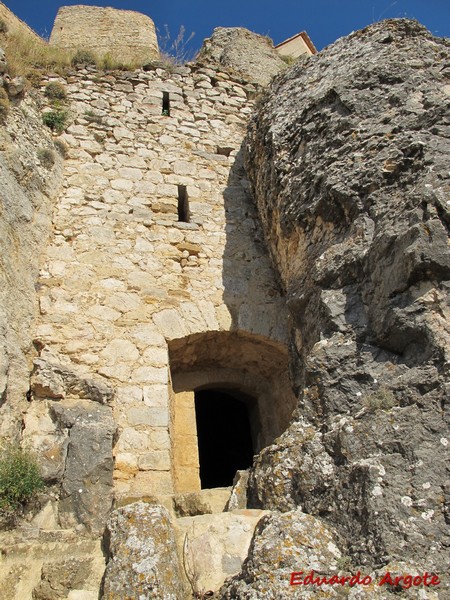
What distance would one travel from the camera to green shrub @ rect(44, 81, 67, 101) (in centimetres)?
711

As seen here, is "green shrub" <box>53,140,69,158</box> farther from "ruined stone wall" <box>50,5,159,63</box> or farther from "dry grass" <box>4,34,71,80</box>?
"ruined stone wall" <box>50,5,159,63</box>

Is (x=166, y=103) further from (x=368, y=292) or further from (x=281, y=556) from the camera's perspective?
(x=281, y=556)

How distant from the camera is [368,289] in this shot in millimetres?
3844

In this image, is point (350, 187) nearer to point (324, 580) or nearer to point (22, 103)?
point (324, 580)

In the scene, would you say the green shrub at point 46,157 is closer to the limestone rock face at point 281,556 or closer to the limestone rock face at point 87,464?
the limestone rock face at point 87,464

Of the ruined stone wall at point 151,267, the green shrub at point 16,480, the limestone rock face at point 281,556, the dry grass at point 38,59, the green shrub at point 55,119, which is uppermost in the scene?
the dry grass at point 38,59

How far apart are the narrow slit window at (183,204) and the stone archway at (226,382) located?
159 centimetres

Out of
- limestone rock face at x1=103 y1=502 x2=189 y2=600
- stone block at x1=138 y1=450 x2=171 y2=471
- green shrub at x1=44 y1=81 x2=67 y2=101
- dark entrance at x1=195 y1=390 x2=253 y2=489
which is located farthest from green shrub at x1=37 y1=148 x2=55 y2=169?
limestone rock face at x1=103 y1=502 x2=189 y2=600

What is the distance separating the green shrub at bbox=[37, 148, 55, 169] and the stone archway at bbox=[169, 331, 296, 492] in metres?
2.39

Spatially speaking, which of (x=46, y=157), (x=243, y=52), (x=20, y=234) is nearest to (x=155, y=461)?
(x=20, y=234)

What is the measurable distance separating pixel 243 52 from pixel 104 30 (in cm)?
317

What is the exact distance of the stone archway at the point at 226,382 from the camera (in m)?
5.55

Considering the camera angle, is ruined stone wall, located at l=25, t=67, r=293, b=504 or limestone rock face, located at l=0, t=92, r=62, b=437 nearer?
limestone rock face, located at l=0, t=92, r=62, b=437

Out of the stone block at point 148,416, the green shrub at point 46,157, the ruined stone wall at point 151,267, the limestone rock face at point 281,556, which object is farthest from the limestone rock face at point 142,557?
the green shrub at point 46,157
